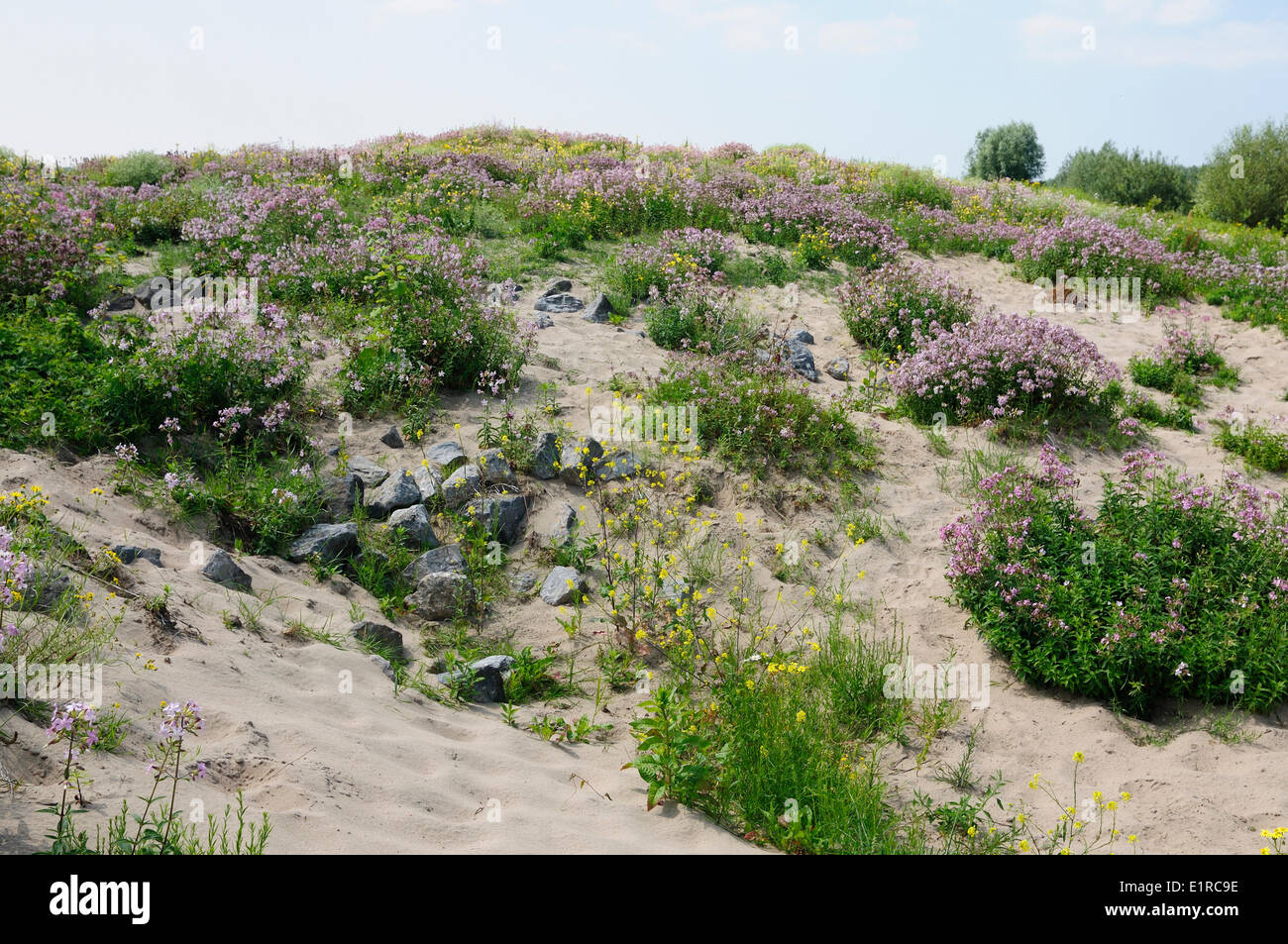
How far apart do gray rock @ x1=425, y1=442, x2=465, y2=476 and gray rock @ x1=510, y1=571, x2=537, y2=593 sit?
148cm

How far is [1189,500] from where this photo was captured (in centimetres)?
629

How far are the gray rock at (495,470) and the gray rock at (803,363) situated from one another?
160 inches

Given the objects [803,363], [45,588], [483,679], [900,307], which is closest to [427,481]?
[483,679]

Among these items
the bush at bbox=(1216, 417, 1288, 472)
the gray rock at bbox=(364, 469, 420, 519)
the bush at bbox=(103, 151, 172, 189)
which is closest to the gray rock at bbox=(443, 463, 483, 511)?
the gray rock at bbox=(364, 469, 420, 519)

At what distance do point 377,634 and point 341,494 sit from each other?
6.29ft

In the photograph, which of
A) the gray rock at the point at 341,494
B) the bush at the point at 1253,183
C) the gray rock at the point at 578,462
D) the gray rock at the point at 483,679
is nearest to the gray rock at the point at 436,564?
the gray rock at the point at 341,494

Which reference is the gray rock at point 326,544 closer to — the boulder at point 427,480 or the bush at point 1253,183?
the boulder at point 427,480

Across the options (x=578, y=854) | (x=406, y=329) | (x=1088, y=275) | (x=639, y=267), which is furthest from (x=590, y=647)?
(x=1088, y=275)

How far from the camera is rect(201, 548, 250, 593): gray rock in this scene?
5672 millimetres

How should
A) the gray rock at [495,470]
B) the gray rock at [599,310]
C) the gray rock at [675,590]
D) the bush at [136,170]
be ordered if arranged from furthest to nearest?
the bush at [136,170] < the gray rock at [599,310] < the gray rock at [495,470] < the gray rock at [675,590]

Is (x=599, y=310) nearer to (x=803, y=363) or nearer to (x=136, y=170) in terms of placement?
(x=803, y=363)

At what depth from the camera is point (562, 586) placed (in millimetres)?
6402

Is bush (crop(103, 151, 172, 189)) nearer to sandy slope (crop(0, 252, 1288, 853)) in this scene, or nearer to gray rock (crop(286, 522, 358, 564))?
sandy slope (crop(0, 252, 1288, 853))

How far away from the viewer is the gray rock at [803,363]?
10.1m
